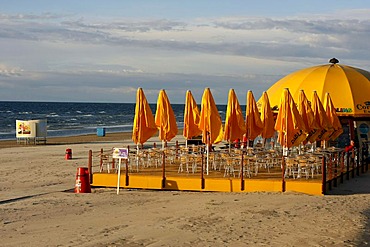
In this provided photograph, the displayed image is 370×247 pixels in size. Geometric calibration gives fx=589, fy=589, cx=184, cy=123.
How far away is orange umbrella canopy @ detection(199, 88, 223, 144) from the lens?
58.0 ft

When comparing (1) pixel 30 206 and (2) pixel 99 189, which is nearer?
(1) pixel 30 206

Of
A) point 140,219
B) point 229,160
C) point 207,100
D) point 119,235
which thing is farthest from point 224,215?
point 207,100

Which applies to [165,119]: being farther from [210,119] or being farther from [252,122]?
[252,122]

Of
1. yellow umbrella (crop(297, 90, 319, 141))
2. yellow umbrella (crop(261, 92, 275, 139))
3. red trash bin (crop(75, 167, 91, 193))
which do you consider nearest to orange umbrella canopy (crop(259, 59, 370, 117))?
yellow umbrella (crop(297, 90, 319, 141))

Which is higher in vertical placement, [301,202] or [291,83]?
[291,83]

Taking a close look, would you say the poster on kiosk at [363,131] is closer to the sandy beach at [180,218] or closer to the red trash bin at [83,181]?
the sandy beach at [180,218]

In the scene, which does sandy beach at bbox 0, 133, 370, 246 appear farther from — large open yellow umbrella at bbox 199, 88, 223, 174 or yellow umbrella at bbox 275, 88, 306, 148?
large open yellow umbrella at bbox 199, 88, 223, 174

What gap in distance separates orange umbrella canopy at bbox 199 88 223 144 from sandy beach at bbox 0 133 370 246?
2.40 metres

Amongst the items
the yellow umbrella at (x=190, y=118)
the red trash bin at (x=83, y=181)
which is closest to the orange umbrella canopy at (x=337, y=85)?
the yellow umbrella at (x=190, y=118)

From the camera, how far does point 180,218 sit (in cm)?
1205

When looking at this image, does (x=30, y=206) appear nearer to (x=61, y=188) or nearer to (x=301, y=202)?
(x=61, y=188)

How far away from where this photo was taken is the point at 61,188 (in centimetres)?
1756

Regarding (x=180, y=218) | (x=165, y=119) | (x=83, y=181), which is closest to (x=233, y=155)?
(x=165, y=119)

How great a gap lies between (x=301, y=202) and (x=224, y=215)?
98.6 inches
